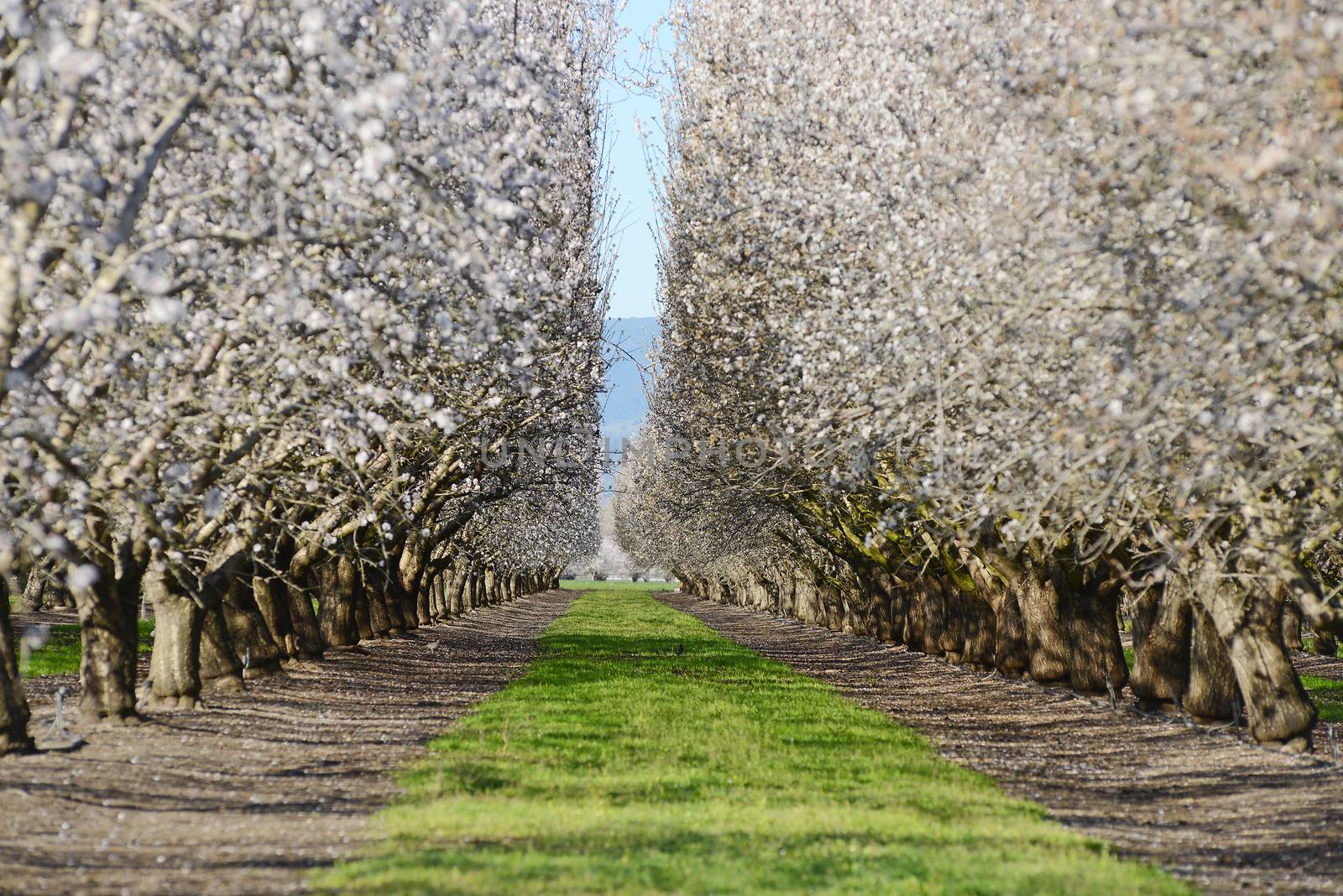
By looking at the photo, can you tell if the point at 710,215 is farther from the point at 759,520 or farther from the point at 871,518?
the point at 759,520

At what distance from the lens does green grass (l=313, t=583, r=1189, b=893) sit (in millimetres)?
11000

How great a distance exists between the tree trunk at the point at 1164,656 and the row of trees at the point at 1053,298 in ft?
0.20

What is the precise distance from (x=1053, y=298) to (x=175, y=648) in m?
16.0

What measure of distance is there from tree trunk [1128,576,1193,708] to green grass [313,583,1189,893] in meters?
5.23

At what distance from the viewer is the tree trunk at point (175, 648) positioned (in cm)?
2269

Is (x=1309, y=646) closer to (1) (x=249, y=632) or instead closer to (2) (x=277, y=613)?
(2) (x=277, y=613)

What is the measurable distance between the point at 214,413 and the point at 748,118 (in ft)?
51.5

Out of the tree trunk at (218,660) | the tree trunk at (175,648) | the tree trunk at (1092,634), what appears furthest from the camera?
the tree trunk at (1092,634)

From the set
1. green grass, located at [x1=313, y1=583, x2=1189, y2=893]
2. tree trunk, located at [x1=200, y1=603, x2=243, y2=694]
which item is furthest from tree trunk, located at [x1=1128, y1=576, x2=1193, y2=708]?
tree trunk, located at [x1=200, y1=603, x2=243, y2=694]

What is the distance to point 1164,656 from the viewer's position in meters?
25.5

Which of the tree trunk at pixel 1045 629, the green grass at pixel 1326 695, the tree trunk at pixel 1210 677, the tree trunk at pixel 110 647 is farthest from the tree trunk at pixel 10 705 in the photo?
the green grass at pixel 1326 695

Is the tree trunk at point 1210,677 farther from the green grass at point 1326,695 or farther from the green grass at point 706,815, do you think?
the green grass at point 706,815

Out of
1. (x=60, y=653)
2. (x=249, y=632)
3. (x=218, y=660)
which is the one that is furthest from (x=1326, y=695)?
(x=60, y=653)

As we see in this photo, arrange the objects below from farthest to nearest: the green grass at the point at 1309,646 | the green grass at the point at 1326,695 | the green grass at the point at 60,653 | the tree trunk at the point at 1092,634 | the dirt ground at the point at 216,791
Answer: the green grass at the point at 1309,646
the green grass at the point at 60,653
the tree trunk at the point at 1092,634
the green grass at the point at 1326,695
the dirt ground at the point at 216,791
